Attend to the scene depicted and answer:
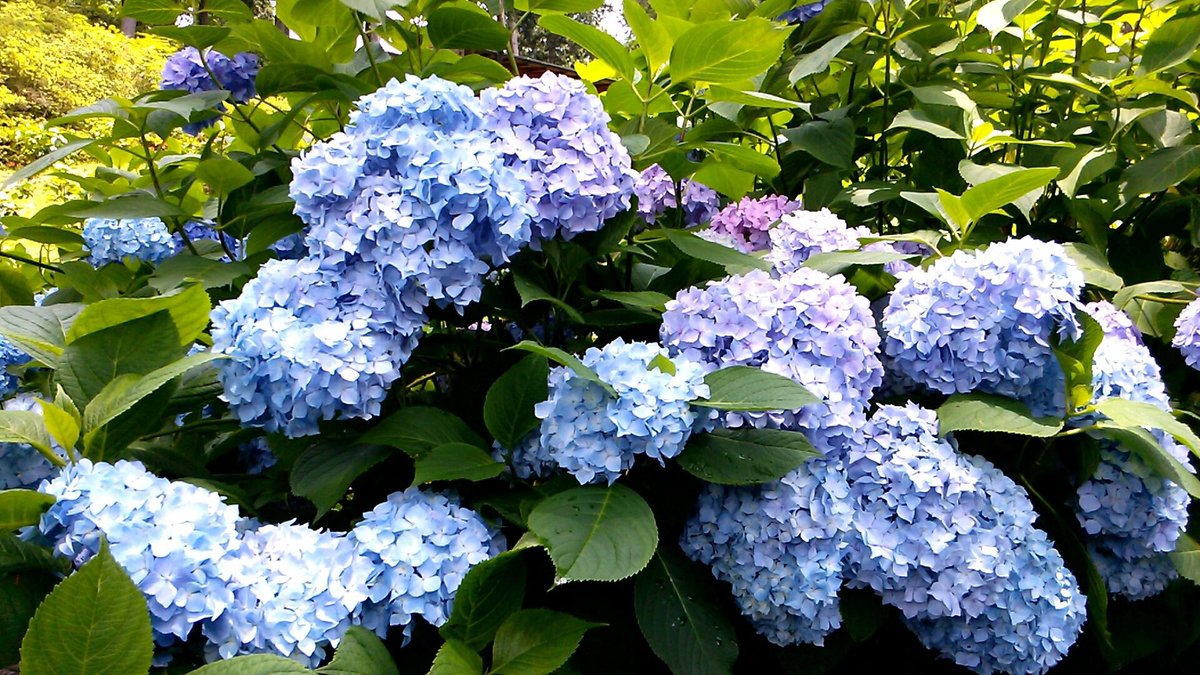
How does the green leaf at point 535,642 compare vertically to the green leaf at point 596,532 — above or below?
below

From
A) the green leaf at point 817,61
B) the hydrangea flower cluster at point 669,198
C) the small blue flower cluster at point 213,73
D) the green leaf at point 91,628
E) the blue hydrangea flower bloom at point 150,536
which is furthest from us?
the small blue flower cluster at point 213,73

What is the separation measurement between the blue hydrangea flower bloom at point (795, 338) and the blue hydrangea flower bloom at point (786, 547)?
85 millimetres

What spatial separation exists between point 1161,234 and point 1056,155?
43 cm

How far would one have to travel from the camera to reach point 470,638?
0.99 metres

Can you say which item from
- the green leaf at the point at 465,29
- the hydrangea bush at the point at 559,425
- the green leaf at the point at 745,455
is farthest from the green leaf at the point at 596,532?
the green leaf at the point at 465,29

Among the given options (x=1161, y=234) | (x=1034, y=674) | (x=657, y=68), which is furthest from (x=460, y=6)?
(x=1161, y=234)

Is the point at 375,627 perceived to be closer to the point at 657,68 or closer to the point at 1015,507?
the point at 1015,507

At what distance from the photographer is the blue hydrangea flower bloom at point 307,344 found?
1.05m

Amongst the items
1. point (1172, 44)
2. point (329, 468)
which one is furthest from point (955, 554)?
point (1172, 44)

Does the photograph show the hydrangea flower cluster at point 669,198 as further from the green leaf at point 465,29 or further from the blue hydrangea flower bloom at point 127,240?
the blue hydrangea flower bloom at point 127,240

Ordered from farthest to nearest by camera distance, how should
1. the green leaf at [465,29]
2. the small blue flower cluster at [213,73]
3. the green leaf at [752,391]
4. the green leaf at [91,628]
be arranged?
the small blue flower cluster at [213,73] → the green leaf at [465,29] → the green leaf at [752,391] → the green leaf at [91,628]

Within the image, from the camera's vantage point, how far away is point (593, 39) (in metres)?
1.41

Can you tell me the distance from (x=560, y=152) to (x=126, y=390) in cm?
64

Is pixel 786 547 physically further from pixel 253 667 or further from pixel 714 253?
pixel 253 667
